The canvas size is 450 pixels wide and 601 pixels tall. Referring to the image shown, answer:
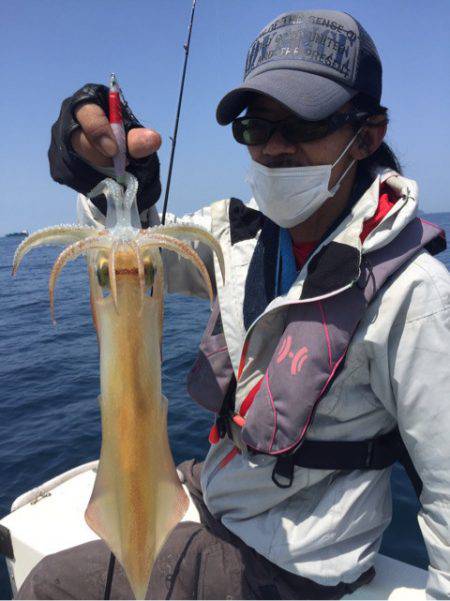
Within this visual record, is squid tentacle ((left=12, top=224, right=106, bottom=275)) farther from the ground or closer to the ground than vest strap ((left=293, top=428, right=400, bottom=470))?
farther from the ground

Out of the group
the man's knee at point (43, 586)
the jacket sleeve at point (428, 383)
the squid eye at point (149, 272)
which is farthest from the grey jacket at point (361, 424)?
the man's knee at point (43, 586)

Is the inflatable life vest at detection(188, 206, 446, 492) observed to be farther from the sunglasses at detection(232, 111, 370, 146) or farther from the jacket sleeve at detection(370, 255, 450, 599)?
the sunglasses at detection(232, 111, 370, 146)

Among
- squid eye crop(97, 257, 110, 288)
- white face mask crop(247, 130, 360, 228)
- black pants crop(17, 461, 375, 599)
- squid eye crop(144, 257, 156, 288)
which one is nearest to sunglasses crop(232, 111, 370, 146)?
white face mask crop(247, 130, 360, 228)

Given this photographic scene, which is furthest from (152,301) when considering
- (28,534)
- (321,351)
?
(28,534)

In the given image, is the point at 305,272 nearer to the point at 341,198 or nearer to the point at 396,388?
the point at 341,198

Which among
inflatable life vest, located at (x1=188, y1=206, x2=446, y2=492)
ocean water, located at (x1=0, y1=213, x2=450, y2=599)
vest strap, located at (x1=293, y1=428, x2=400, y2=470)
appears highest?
inflatable life vest, located at (x1=188, y1=206, x2=446, y2=492)

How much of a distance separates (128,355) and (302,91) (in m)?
1.74

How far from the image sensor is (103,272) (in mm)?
2166

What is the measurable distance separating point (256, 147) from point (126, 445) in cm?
194

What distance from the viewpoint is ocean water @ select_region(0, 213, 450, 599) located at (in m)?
6.62

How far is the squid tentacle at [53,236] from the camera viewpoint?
2.15 metres

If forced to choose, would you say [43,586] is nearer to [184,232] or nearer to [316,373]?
[316,373]

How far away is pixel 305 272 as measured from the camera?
2918mm

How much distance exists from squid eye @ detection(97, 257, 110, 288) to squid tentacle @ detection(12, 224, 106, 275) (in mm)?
142
